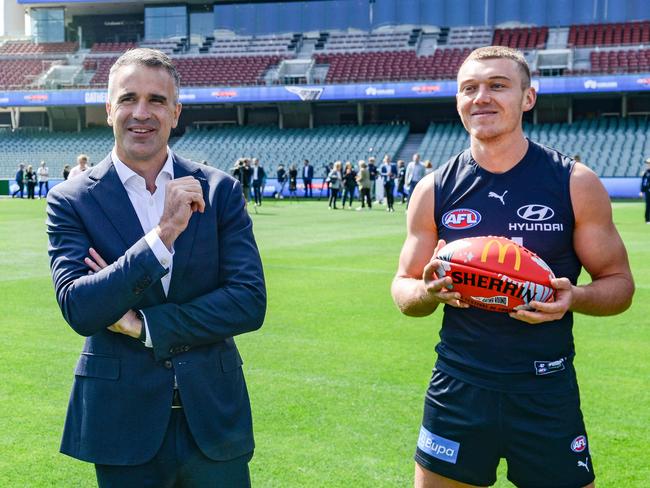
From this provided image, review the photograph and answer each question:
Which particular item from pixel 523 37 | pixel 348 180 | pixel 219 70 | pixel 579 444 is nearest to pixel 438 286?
pixel 579 444

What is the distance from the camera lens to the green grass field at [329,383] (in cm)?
473

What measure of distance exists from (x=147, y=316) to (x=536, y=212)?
1472mm

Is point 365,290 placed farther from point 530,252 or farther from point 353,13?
point 353,13

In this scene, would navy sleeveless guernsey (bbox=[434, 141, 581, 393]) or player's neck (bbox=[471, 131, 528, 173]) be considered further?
player's neck (bbox=[471, 131, 528, 173])

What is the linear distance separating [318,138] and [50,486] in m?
43.4

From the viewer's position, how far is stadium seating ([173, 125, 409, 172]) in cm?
4481

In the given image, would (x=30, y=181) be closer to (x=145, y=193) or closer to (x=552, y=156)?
(x=145, y=193)

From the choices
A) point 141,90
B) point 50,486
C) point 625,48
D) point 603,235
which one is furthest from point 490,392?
point 625,48

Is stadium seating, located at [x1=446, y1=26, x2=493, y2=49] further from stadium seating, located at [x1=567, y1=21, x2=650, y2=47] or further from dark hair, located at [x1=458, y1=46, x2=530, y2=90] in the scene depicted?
dark hair, located at [x1=458, y1=46, x2=530, y2=90]

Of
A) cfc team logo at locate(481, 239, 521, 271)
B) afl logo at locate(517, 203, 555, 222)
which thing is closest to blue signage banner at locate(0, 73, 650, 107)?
afl logo at locate(517, 203, 555, 222)

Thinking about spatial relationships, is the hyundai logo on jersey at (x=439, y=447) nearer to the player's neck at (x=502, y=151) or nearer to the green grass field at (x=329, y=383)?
the green grass field at (x=329, y=383)

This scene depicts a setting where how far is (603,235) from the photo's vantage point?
299 cm

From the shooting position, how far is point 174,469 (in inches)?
107

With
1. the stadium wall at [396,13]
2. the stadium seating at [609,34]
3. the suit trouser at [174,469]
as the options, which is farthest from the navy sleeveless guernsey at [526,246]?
the stadium wall at [396,13]
